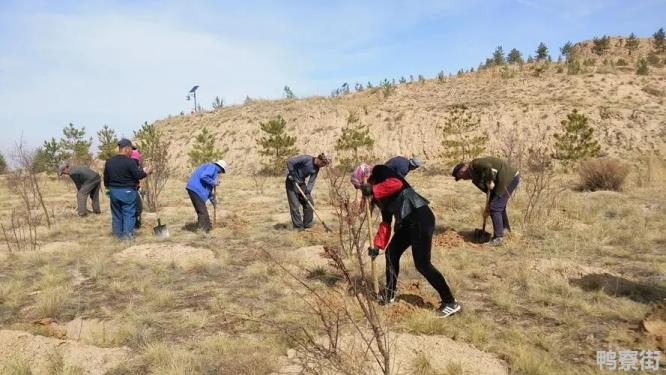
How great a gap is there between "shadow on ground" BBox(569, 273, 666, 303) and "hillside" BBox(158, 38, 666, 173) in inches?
615

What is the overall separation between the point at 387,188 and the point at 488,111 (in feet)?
63.3

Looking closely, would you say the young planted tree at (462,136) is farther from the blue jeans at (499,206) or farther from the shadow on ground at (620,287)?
the shadow on ground at (620,287)

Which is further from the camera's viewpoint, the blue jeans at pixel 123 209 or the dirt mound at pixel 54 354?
the blue jeans at pixel 123 209

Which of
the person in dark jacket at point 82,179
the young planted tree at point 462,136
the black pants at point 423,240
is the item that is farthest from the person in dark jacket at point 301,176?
the young planted tree at point 462,136

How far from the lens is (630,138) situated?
61.1ft

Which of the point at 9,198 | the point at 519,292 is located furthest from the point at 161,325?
the point at 9,198

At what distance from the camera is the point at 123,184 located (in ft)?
24.3

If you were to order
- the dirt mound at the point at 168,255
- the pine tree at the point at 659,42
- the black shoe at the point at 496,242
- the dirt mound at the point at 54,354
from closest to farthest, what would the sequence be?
the dirt mound at the point at 54,354 → the dirt mound at the point at 168,255 → the black shoe at the point at 496,242 → the pine tree at the point at 659,42

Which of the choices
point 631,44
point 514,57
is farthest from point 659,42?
point 514,57

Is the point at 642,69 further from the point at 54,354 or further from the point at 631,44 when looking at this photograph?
the point at 54,354

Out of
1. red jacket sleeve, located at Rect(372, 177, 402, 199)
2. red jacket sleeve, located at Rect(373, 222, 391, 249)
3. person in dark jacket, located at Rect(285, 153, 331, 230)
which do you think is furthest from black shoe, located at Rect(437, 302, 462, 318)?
person in dark jacket, located at Rect(285, 153, 331, 230)

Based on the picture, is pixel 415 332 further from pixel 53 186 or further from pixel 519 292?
pixel 53 186

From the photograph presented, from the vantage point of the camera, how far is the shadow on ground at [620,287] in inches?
181

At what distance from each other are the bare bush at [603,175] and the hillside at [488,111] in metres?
8.04
